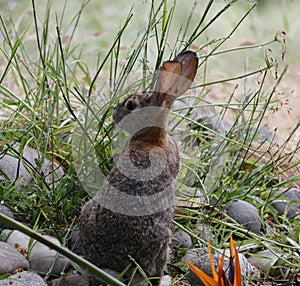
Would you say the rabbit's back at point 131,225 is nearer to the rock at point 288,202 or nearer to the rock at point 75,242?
the rock at point 75,242

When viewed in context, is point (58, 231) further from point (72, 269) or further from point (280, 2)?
point (280, 2)

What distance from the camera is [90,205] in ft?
7.07

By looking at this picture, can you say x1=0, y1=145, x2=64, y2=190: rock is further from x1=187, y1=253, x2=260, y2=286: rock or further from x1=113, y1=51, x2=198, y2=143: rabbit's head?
x1=187, y1=253, x2=260, y2=286: rock

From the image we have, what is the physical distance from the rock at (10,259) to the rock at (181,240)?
23.1 inches

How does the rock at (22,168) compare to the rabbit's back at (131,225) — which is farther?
the rock at (22,168)

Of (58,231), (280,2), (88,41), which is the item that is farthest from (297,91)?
(58,231)

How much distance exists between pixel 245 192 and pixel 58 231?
32.5 inches

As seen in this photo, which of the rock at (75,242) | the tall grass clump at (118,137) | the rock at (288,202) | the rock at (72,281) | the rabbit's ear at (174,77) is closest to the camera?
the rabbit's ear at (174,77)

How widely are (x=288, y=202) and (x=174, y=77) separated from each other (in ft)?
3.48

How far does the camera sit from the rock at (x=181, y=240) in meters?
2.49

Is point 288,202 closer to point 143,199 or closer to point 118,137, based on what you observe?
point 118,137

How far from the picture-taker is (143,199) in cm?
203

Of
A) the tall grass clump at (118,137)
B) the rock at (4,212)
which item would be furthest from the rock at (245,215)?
the rock at (4,212)

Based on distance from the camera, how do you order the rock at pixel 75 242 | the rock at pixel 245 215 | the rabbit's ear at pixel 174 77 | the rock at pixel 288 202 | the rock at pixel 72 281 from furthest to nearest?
the rock at pixel 288 202 → the rock at pixel 245 215 → the rock at pixel 75 242 → the rock at pixel 72 281 → the rabbit's ear at pixel 174 77
